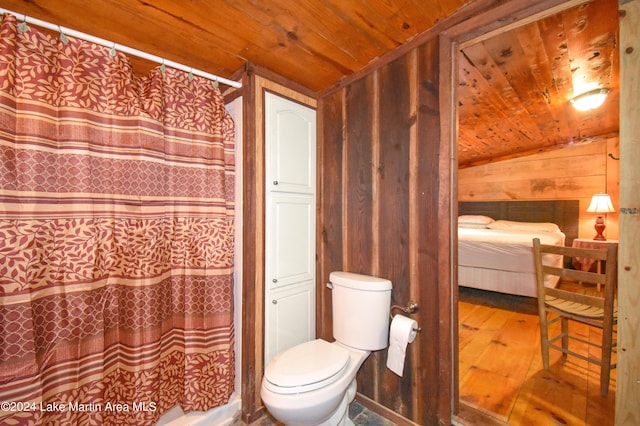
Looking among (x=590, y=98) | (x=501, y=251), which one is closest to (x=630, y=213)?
(x=590, y=98)

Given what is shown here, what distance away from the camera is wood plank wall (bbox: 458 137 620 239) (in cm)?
372

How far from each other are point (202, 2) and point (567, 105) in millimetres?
3198

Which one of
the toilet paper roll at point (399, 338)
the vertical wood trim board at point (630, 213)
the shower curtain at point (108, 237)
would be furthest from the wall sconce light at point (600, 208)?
the shower curtain at point (108, 237)

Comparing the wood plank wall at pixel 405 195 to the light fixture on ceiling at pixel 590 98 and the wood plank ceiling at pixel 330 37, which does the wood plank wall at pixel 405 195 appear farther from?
the light fixture on ceiling at pixel 590 98

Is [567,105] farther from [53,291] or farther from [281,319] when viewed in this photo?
[53,291]

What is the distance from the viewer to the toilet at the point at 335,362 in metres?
1.16

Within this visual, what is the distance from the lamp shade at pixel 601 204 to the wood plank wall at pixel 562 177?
0.29 metres

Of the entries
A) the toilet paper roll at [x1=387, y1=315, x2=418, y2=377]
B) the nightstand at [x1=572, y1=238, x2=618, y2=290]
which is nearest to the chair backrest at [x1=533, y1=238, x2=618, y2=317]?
the toilet paper roll at [x1=387, y1=315, x2=418, y2=377]

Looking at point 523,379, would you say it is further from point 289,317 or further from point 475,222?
point 475,222

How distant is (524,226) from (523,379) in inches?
120

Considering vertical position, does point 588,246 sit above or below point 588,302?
above

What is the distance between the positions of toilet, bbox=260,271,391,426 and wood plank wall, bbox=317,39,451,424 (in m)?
0.15

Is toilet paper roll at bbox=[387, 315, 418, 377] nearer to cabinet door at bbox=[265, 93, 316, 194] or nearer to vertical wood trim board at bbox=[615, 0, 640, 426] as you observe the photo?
vertical wood trim board at bbox=[615, 0, 640, 426]

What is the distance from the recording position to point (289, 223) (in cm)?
177
